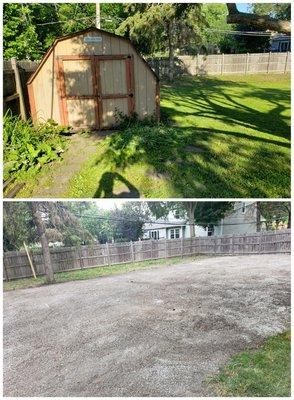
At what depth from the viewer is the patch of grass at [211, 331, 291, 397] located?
3.54 metres

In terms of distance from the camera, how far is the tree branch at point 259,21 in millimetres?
3967

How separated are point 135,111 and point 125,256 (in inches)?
334

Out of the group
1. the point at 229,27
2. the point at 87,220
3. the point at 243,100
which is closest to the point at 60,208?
the point at 87,220

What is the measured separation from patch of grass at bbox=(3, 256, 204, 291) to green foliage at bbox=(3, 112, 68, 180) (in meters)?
5.61

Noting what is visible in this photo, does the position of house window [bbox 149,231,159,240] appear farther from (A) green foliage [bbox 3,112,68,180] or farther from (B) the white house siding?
(A) green foliage [bbox 3,112,68,180]

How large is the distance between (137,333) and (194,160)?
3.48 meters

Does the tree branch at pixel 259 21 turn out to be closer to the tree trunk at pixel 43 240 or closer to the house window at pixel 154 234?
the tree trunk at pixel 43 240

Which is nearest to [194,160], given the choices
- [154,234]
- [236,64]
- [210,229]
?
[210,229]

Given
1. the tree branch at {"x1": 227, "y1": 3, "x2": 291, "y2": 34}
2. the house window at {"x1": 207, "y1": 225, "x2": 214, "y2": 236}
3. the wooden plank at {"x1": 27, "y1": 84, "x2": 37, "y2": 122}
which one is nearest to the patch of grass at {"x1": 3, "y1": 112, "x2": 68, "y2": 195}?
the wooden plank at {"x1": 27, "y1": 84, "x2": 37, "y2": 122}

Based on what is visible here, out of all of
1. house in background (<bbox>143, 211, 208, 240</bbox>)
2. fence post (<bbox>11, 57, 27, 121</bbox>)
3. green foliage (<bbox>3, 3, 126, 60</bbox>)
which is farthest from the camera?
house in background (<bbox>143, 211, 208, 240</bbox>)

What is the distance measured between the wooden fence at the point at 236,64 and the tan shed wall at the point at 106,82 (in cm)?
1726

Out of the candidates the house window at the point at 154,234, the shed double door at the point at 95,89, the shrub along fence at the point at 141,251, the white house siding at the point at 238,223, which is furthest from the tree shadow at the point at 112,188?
the house window at the point at 154,234

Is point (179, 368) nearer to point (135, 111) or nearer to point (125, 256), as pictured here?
point (135, 111)

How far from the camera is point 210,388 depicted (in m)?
3.59
